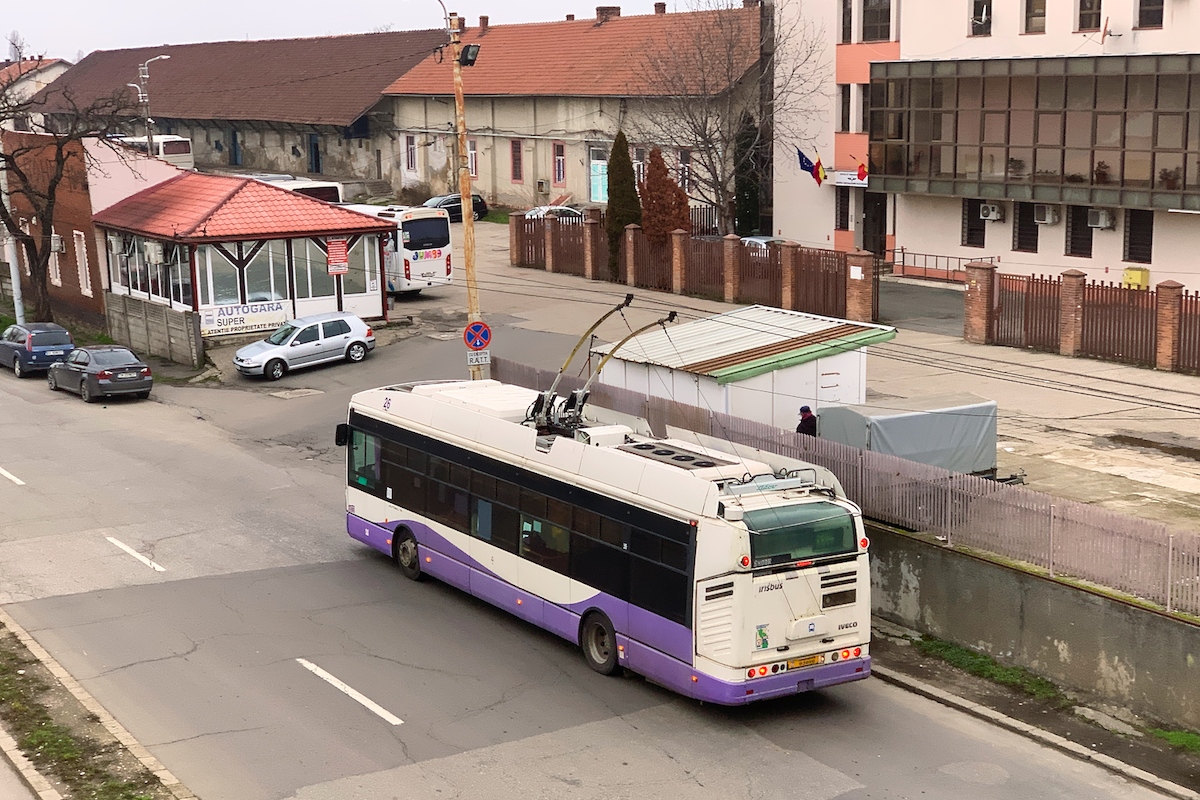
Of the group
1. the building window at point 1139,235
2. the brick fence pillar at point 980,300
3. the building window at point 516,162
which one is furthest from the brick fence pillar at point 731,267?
the building window at point 516,162

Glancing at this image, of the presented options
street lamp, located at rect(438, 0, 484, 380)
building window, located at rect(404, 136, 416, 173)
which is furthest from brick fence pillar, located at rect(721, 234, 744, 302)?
building window, located at rect(404, 136, 416, 173)

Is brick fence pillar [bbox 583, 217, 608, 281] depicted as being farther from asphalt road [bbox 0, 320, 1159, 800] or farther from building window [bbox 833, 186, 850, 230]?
asphalt road [bbox 0, 320, 1159, 800]

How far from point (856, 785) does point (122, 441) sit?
2108cm

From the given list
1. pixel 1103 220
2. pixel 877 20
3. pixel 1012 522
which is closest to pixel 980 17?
pixel 877 20

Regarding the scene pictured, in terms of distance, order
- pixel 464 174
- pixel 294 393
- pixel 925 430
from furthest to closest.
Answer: pixel 294 393 → pixel 464 174 → pixel 925 430

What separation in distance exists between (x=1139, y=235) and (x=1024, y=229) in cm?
429

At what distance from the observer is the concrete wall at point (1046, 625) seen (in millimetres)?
14820

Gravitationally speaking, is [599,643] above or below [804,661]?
below

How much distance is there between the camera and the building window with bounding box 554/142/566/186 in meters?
63.5

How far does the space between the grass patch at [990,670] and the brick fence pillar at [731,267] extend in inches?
1034

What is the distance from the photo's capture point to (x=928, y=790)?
13.4m

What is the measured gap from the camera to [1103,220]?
136ft

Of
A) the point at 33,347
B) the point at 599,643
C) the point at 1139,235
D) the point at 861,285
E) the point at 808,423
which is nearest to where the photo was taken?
the point at 599,643

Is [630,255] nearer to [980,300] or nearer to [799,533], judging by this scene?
[980,300]
